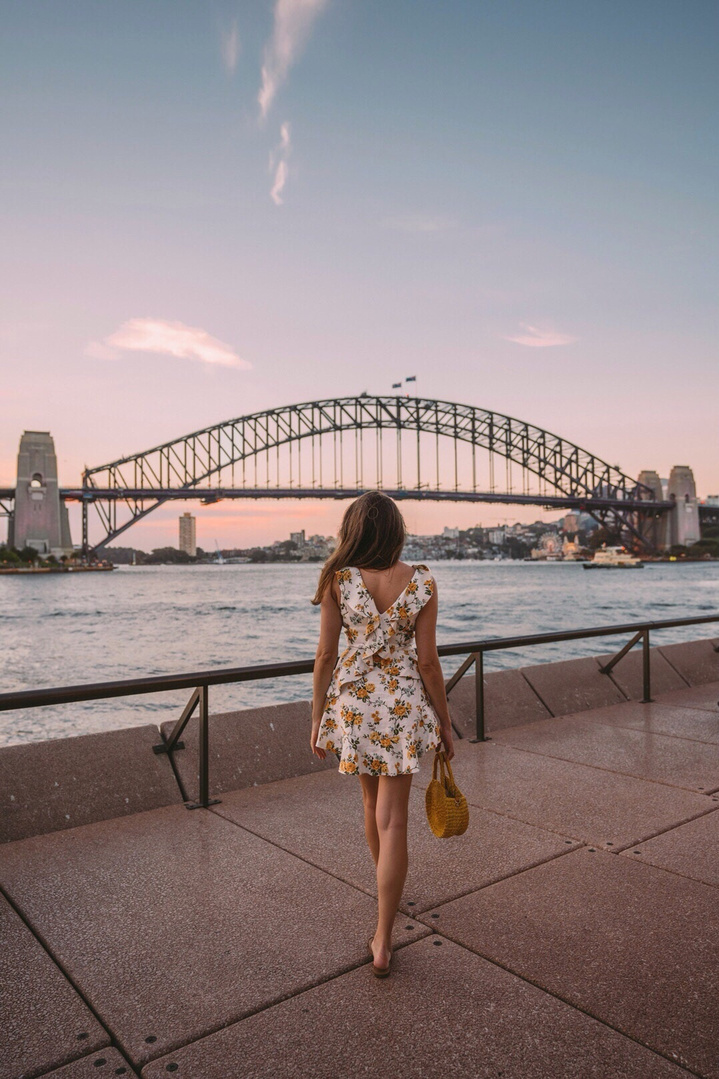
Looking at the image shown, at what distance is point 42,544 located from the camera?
82.0 metres

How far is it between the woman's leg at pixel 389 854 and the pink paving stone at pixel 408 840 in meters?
0.43

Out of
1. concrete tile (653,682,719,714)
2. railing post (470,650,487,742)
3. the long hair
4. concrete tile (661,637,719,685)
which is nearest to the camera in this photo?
the long hair

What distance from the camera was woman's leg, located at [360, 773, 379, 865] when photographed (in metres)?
2.45

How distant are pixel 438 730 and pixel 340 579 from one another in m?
0.56

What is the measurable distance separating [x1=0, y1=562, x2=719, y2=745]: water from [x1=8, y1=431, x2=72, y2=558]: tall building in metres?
17.4

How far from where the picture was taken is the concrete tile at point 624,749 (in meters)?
4.29

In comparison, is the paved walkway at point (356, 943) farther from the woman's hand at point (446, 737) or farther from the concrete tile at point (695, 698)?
the concrete tile at point (695, 698)

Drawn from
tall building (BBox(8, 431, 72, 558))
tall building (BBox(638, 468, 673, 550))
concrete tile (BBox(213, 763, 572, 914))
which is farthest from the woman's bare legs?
tall building (BBox(638, 468, 673, 550))

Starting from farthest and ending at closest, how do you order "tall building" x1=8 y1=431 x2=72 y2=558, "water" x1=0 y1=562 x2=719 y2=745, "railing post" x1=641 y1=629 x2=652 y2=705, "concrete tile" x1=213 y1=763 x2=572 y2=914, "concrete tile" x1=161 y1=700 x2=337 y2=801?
"tall building" x1=8 y1=431 x2=72 y2=558, "water" x1=0 y1=562 x2=719 y2=745, "railing post" x1=641 y1=629 x2=652 y2=705, "concrete tile" x1=161 y1=700 x2=337 y2=801, "concrete tile" x1=213 y1=763 x2=572 y2=914

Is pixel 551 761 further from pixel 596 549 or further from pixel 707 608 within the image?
pixel 596 549

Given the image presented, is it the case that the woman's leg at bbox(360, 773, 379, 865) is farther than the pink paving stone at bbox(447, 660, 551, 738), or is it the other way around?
the pink paving stone at bbox(447, 660, 551, 738)

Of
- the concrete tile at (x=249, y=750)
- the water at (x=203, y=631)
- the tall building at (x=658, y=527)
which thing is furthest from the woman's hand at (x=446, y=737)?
the tall building at (x=658, y=527)

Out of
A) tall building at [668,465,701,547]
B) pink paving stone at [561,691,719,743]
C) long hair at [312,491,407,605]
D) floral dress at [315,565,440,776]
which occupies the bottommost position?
pink paving stone at [561,691,719,743]

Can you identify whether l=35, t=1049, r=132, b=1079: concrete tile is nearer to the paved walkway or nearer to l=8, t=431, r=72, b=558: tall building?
the paved walkway
